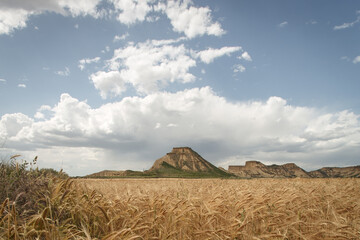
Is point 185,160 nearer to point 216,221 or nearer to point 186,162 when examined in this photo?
point 186,162

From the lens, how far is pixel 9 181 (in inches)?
176

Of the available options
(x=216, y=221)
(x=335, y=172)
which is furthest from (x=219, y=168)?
(x=216, y=221)

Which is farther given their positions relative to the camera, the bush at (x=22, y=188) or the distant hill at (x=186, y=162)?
the distant hill at (x=186, y=162)

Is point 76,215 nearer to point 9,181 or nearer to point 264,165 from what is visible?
point 9,181

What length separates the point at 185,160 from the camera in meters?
148

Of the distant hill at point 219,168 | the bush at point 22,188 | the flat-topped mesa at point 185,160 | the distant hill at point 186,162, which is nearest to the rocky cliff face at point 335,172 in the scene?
the distant hill at point 219,168

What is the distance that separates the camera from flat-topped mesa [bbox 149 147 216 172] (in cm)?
14138

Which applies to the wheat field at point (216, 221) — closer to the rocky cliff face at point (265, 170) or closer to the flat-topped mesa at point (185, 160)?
the flat-topped mesa at point (185, 160)

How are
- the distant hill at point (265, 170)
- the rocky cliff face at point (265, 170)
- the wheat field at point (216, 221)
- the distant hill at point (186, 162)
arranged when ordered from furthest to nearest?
1. the rocky cliff face at point (265, 170)
2. the distant hill at point (265, 170)
3. the distant hill at point (186, 162)
4. the wheat field at point (216, 221)

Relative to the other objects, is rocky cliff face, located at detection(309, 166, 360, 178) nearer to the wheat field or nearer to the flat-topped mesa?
the flat-topped mesa

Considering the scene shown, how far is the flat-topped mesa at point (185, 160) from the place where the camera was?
141m

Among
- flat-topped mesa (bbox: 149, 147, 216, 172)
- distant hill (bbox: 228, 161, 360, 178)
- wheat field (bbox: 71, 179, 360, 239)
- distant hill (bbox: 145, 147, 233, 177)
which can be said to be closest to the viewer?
wheat field (bbox: 71, 179, 360, 239)

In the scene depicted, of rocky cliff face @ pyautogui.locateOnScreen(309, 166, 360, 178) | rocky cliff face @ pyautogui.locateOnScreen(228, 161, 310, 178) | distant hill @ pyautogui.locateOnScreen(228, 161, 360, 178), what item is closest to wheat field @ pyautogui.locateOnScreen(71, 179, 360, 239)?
rocky cliff face @ pyautogui.locateOnScreen(309, 166, 360, 178)

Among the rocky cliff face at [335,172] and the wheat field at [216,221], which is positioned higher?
the rocky cliff face at [335,172]
